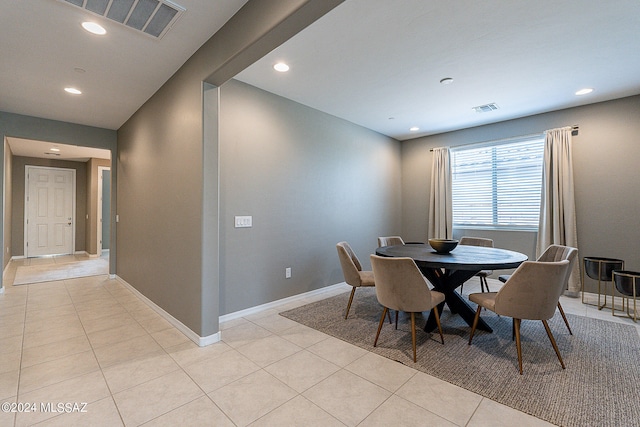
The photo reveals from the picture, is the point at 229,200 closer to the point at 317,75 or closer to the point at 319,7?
the point at 317,75

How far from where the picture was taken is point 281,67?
2.97 metres

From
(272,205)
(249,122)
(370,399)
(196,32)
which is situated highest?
(196,32)

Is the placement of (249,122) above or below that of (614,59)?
below

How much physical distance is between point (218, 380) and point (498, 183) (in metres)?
5.08

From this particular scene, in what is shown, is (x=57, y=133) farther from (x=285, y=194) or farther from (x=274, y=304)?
(x=274, y=304)

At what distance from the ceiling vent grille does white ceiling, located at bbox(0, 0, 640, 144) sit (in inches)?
3.3

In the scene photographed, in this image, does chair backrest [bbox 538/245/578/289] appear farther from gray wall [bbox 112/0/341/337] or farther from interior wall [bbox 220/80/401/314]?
gray wall [bbox 112/0/341/337]

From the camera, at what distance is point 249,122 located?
337cm

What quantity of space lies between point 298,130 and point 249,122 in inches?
30.7

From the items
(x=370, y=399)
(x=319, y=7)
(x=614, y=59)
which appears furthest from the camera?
(x=614, y=59)

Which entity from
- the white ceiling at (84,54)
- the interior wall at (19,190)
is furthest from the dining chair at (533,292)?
the interior wall at (19,190)

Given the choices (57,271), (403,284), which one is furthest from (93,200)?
(403,284)

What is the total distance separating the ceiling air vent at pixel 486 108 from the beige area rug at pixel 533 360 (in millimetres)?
2853

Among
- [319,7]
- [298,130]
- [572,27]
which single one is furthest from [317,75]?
[572,27]
